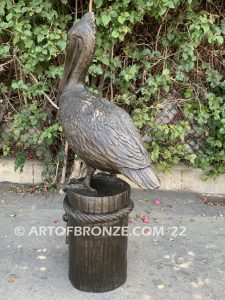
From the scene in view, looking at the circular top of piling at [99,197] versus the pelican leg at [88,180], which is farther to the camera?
the pelican leg at [88,180]

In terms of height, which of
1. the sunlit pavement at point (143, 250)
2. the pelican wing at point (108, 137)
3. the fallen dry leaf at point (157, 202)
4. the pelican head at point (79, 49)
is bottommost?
the fallen dry leaf at point (157, 202)

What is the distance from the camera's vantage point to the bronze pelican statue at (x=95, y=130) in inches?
96.4

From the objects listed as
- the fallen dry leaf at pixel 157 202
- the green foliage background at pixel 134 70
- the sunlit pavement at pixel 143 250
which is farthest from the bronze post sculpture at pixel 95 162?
the fallen dry leaf at pixel 157 202

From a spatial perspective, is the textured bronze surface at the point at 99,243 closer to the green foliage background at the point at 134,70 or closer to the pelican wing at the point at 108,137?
the pelican wing at the point at 108,137

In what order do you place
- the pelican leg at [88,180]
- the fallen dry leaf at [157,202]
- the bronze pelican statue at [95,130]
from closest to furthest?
the bronze pelican statue at [95,130] → the pelican leg at [88,180] → the fallen dry leaf at [157,202]

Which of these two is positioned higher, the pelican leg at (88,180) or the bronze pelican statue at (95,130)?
the bronze pelican statue at (95,130)

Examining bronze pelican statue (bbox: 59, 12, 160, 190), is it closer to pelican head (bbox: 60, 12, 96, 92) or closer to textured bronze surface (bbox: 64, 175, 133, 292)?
pelican head (bbox: 60, 12, 96, 92)

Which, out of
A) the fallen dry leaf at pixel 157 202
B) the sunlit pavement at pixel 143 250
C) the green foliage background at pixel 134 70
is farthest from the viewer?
the fallen dry leaf at pixel 157 202

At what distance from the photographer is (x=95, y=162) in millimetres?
2514

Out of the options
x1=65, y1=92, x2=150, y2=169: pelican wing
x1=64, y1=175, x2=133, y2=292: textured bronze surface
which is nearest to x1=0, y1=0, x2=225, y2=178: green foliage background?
x1=65, y1=92, x2=150, y2=169: pelican wing

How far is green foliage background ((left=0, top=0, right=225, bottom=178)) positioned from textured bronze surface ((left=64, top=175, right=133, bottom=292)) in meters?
1.42

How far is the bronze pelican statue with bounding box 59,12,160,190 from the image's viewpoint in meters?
2.45

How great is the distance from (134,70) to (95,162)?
4.95ft

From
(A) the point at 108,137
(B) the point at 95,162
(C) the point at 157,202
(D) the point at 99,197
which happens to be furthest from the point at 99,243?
(C) the point at 157,202
